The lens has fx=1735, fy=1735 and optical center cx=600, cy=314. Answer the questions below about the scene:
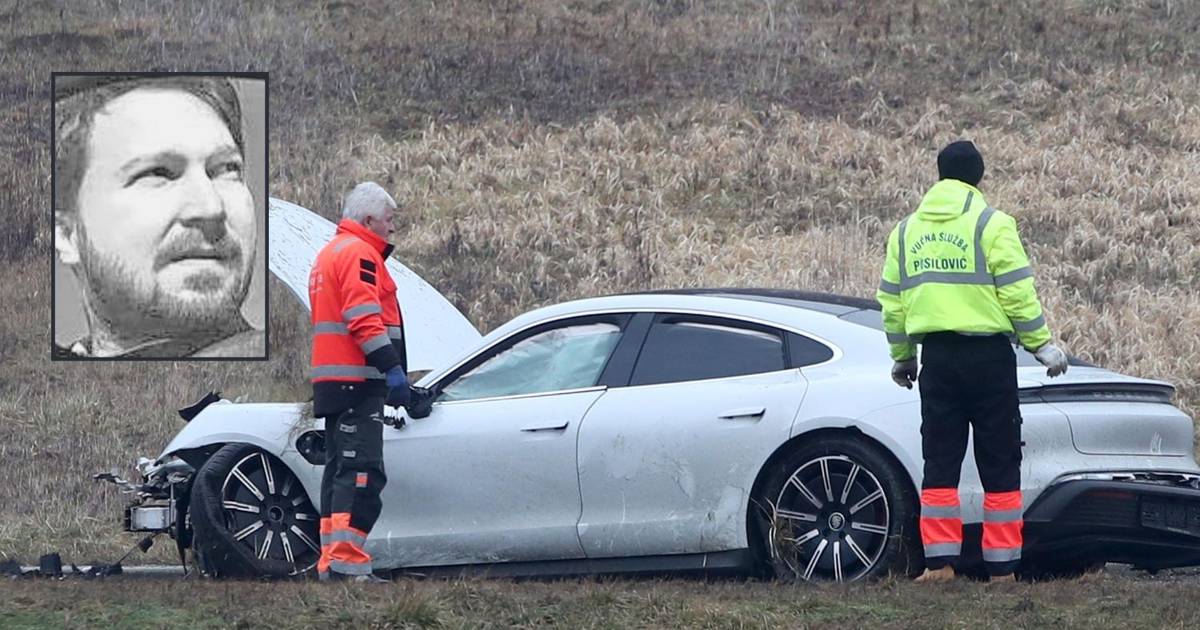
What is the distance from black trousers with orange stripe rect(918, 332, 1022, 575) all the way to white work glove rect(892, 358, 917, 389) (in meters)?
0.07

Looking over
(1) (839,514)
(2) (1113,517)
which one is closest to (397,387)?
(1) (839,514)

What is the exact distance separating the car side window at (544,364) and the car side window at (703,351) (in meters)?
0.19

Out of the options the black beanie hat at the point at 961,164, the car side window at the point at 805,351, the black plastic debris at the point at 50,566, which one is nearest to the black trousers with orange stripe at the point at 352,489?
the black plastic debris at the point at 50,566

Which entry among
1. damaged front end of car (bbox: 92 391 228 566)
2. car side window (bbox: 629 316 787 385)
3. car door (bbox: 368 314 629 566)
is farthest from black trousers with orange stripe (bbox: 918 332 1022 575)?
damaged front end of car (bbox: 92 391 228 566)

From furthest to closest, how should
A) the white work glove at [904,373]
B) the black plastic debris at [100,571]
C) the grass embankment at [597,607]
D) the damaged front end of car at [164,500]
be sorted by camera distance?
the black plastic debris at [100,571], the damaged front end of car at [164,500], the white work glove at [904,373], the grass embankment at [597,607]

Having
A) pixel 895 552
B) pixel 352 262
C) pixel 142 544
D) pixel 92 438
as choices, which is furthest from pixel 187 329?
pixel 895 552

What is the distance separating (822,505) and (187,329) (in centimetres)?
1218

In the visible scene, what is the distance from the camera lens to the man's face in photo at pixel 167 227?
18641 mm

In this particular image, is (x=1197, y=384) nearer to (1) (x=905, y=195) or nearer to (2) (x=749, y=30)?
(1) (x=905, y=195)

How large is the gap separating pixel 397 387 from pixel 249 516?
1.12m

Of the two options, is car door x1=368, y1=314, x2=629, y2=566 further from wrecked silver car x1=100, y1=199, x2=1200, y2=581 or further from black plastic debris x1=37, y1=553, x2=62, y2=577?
black plastic debris x1=37, y1=553, x2=62, y2=577

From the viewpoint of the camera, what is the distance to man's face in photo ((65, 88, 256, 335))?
61.2 ft

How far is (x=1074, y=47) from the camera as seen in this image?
24.4 meters

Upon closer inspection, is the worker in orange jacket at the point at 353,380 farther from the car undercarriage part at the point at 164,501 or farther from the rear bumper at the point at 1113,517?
the rear bumper at the point at 1113,517
